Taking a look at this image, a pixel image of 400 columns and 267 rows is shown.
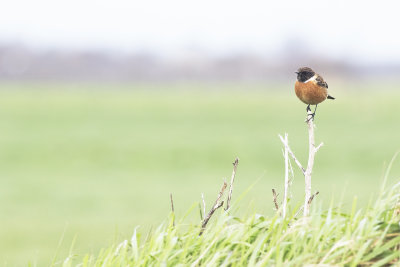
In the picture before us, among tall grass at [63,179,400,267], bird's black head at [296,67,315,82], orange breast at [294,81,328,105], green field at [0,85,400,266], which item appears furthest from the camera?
green field at [0,85,400,266]

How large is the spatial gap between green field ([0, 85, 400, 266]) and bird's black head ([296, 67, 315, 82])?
6.27 metres

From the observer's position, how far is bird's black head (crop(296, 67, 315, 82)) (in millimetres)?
4246

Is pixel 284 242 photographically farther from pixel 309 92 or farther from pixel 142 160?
pixel 142 160

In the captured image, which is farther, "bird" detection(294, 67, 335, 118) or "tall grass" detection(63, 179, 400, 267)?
"bird" detection(294, 67, 335, 118)

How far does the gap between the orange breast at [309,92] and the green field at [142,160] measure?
6419 mm

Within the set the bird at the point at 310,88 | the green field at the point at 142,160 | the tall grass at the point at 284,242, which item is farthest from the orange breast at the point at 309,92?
the green field at the point at 142,160

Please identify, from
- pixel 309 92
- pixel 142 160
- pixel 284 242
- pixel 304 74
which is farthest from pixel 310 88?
pixel 142 160

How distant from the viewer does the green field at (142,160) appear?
86.2ft

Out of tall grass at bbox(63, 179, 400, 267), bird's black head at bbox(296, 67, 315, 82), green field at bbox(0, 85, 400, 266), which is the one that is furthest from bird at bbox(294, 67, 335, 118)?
green field at bbox(0, 85, 400, 266)

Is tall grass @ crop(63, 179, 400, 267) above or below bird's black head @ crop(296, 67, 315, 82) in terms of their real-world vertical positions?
below

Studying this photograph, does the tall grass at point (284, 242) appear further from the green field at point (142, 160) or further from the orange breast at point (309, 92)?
the green field at point (142, 160)

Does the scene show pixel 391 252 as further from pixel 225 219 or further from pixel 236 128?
pixel 236 128

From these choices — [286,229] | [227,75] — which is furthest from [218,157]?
[227,75]

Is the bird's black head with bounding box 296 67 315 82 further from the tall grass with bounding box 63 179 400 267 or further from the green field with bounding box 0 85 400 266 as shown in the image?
the green field with bounding box 0 85 400 266
